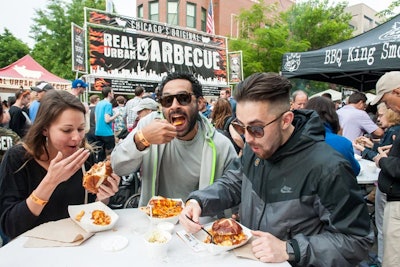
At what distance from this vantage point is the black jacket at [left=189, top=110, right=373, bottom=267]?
1.51 meters

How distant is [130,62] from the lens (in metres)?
12.1

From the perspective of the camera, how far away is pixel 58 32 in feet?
91.1

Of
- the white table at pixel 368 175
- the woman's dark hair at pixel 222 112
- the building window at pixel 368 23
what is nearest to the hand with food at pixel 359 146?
the white table at pixel 368 175

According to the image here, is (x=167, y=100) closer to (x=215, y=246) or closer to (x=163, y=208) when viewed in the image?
(x=163, y=208)

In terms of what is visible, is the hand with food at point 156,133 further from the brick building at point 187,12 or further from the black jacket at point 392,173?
the brick building at point 187,12

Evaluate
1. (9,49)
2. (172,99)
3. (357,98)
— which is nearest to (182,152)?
(172,99)

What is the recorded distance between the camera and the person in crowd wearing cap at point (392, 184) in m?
2.82

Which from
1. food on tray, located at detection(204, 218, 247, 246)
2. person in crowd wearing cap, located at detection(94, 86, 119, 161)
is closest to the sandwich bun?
food on tray, located at detection(204, 218, 247, 246)

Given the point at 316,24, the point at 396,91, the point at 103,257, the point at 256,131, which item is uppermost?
the point at 316,24

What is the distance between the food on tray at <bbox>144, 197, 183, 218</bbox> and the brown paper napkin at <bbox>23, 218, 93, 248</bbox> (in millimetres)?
431

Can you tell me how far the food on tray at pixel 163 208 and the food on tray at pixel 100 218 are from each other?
0.28 metres

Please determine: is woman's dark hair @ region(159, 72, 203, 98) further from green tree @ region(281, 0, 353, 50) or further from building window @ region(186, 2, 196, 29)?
building window @ region(186, 2, 196, 29)

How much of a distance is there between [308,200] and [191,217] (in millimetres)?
735

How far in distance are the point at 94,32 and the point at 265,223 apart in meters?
11.0
